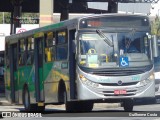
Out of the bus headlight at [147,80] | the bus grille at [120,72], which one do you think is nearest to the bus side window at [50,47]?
the bus grille at [120,72]

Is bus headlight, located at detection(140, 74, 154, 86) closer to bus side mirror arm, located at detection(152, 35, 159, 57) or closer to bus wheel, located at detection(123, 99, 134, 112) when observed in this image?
bus side mirror arm, located at detection(152, 35, 159, 57)

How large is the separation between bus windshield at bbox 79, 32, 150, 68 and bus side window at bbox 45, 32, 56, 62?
2.28m

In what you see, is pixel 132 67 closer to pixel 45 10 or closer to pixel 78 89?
pixel 78 89

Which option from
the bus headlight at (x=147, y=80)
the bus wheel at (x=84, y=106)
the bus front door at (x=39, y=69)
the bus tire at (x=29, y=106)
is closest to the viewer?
the bus headlight at (x=147, y=80)

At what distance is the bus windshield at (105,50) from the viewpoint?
20.6m

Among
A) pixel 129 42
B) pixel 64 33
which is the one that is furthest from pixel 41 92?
pixel 129 42

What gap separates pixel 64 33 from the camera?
71.7 ft

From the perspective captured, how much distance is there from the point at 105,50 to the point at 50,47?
3.03 metres

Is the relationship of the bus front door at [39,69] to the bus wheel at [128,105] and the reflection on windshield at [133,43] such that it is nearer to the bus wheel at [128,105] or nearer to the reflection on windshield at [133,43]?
the bus wheel at [128,105]

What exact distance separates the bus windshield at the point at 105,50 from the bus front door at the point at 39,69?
3.87m

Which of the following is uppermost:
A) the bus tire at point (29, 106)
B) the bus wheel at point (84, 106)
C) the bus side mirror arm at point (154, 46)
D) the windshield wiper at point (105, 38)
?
the windshield wiper at point (105, 38)

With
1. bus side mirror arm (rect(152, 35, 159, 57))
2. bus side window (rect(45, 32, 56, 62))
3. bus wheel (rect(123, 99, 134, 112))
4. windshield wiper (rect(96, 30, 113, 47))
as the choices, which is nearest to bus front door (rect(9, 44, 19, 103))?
bus side window (rect(45, 32, 56, 62))

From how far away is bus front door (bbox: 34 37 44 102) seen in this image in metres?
24.4

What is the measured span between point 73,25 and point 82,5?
49.8 m
